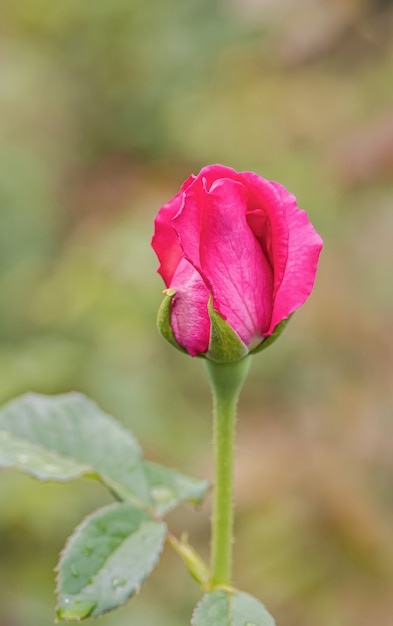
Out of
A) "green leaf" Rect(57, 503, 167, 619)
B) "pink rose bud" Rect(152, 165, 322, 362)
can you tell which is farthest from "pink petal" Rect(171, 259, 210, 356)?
"green leaf" Rect(57, 503, 167, 619)

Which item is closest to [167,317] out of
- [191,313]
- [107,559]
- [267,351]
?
[191,313]

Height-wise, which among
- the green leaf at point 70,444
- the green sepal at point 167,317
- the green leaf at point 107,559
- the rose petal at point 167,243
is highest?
the rose petal at point 167,243

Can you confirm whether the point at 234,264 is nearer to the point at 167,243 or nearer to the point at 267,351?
the point at 167,243

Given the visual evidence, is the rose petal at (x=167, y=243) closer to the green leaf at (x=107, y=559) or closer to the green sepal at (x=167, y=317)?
the green sepal at (x=167, y=317)

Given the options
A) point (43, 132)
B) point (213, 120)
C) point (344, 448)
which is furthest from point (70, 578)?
point (43, 132)

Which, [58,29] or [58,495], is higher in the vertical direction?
[58,29]

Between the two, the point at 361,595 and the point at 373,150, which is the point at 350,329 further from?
the point at 361,595

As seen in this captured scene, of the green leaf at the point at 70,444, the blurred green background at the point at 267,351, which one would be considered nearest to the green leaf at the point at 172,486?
the green leaf at the point at 70,444
